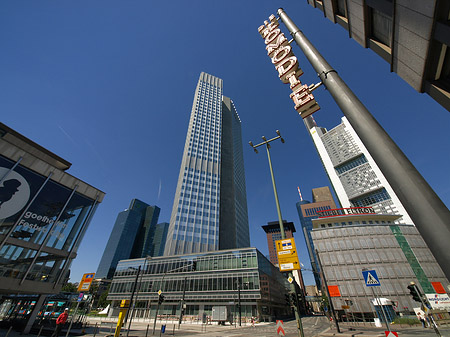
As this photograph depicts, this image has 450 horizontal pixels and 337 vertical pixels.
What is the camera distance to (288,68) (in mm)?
10000

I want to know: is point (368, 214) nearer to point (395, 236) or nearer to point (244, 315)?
point (395, 236)

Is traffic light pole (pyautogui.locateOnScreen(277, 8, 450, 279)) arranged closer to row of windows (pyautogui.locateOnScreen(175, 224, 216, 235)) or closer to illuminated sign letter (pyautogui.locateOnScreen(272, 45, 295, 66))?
illuminated sign letter (pyautogui.locateOnScreen(272, 45, 295, 66))

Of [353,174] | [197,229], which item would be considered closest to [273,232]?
[353,174]

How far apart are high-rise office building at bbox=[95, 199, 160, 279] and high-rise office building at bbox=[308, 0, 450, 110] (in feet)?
647

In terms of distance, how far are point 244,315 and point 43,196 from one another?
44900 mm

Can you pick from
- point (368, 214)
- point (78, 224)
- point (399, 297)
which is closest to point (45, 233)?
point (78, 224)

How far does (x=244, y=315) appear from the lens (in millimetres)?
42938

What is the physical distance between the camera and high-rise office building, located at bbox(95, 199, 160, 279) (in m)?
164

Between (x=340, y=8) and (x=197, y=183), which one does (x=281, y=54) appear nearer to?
(x=340, y=8)

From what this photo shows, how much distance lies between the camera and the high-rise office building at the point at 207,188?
69.9 m

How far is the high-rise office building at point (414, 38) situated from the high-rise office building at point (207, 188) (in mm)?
69048

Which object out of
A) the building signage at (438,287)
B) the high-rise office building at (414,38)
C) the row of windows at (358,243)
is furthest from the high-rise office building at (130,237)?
the high-rise office building at (414,38)

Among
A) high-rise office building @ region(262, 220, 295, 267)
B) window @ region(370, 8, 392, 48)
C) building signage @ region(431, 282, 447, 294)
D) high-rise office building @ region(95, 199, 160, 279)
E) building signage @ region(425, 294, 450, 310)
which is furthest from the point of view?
high-rise office building @ region(262, 220, 295, 267)

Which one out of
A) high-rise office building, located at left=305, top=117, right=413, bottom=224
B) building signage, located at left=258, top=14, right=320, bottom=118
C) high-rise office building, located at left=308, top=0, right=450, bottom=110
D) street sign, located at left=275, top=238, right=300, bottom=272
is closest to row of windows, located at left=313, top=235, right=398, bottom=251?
high-rise office building, located at left=305, top=117, right=413, bottom=224
